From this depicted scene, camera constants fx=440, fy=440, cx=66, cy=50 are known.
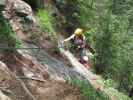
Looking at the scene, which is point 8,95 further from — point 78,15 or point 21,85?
point 78,15

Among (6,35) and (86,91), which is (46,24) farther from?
(86,91)

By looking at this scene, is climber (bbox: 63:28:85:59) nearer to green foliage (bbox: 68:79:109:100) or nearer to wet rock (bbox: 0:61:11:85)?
green foliage (bbox: 68:79:109:100)

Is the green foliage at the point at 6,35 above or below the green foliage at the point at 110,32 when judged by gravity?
above

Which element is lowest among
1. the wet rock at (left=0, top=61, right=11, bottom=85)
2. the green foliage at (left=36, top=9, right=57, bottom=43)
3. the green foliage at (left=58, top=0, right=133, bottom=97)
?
the green foliage at (left=58, top=0, right=133, bottom=97)

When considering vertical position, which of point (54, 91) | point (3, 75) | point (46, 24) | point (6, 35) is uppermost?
point (6, 35)

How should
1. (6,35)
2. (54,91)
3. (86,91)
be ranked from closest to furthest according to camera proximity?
(54,91), (86,91), (6,35)

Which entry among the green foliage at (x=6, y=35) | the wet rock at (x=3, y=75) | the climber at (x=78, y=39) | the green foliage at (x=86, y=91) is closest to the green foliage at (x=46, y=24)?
the climber at (x=78, y=39)

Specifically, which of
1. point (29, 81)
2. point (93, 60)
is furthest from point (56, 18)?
point (29, 81)

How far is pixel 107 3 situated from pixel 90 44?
2031 millimetres

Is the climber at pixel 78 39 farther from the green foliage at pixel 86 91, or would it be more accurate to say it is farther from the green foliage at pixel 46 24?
the green foliage at pixel 86 91

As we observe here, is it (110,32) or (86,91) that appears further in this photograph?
(110,32)

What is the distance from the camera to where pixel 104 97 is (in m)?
11.1

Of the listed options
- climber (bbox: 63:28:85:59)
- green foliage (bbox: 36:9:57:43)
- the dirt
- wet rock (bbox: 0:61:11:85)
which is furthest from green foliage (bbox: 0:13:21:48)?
climber (bbox: 63:28:85:59)

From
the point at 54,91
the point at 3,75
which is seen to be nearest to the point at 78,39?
the point at 54,91
